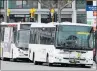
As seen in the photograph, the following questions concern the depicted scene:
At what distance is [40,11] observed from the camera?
73000mm

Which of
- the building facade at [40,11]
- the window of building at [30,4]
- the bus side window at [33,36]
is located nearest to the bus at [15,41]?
the bus side window at [33,36]

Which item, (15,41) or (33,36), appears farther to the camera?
(15,41)

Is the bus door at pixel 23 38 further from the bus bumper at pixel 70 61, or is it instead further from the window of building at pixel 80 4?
the window of building at pixel 80 4

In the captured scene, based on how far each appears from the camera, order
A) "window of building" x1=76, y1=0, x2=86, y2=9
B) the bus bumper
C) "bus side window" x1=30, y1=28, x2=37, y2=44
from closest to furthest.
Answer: the bus bumper → "bus side window" x1=30, y1=28, x2=37, y2=44 → "window of building" x1=76, y1=0, x2=86, y2=9

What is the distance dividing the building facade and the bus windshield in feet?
154

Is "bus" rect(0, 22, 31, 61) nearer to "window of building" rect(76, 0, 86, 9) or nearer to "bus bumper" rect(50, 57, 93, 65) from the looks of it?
"bus bumper" rect(50, 57, 93, 65)

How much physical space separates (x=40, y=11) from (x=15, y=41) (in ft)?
133

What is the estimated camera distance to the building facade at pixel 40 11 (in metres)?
73.0

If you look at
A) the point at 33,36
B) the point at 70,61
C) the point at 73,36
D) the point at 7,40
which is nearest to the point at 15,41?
the point at 7,40

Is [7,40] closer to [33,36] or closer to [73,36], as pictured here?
[33,36]

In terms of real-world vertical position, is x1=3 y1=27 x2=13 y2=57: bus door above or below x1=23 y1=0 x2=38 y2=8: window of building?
below

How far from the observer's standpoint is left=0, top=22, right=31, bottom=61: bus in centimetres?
3192

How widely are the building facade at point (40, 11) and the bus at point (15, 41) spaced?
38.5 meters

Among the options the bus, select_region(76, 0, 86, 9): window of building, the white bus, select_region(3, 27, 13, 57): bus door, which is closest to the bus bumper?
the white bus
